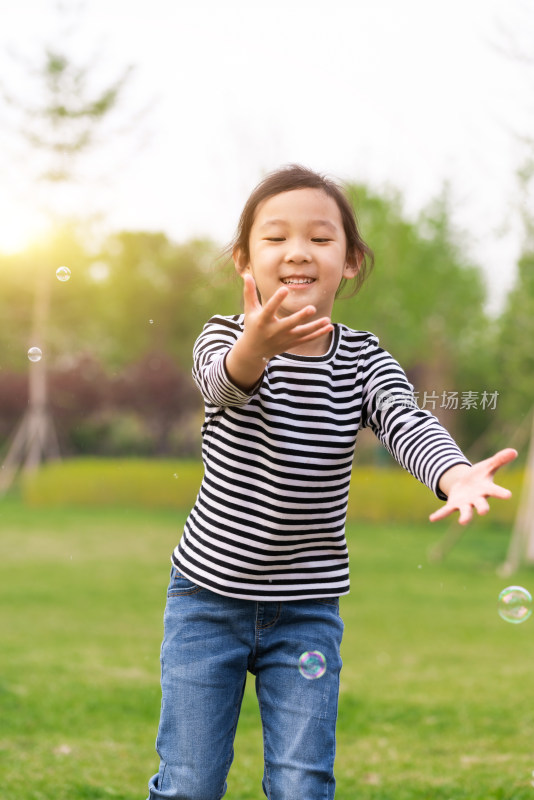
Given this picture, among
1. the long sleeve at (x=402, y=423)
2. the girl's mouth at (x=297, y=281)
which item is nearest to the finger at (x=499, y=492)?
the long sleeve at (x=402, y=423)

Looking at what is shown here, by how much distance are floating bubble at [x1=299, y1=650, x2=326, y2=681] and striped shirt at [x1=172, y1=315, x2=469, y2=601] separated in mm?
140

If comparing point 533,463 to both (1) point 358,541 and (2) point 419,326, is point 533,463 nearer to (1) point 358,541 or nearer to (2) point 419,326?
(1) point 358,541

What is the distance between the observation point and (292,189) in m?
2.40

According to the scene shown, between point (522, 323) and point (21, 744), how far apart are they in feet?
33.7

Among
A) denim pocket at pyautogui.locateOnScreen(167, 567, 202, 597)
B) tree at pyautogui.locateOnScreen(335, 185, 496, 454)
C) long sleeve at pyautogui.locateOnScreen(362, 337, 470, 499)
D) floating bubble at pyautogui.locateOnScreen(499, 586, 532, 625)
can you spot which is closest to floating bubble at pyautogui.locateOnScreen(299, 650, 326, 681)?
denim pocket at pyautogui.locateOnScreen(167, 567, 202, 597)

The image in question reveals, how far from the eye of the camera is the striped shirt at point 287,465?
7.45 feet

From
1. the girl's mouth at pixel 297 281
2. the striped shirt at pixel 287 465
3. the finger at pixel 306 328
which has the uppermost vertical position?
the girl's mouth at pixel 297 281

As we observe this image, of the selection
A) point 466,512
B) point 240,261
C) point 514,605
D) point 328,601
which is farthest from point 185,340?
point 466,512

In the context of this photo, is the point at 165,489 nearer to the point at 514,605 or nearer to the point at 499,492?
the point at 514,605

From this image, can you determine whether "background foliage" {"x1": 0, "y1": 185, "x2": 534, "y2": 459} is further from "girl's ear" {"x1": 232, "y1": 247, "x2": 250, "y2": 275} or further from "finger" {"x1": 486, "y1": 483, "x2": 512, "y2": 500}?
"finger" {"x1": 486, "y1": 483, "x2": 512, "y2": 500}

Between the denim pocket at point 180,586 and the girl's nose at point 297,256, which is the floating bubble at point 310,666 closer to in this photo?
the denim pocket at point 180,586

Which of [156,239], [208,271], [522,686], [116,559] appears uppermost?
[156,239]

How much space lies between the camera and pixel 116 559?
1224cm

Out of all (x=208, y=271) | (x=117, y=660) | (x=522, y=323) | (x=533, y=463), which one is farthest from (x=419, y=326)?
(x=208, y=271)
